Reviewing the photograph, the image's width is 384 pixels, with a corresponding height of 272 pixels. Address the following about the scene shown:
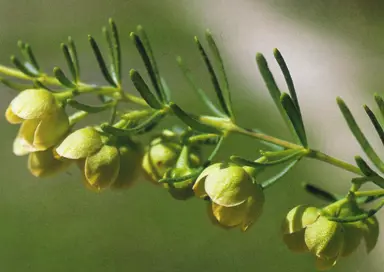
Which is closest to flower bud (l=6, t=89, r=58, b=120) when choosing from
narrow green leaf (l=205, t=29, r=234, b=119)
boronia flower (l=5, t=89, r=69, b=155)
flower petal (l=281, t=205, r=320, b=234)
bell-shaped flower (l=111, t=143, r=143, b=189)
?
boronia flower (l=5, t=89, r=69, b=155)

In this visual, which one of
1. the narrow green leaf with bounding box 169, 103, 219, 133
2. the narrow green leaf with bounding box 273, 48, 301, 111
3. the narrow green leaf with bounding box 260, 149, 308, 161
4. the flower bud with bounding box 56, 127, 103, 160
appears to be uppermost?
the narrow green leaf with bounding box 273, 48, 301, 111

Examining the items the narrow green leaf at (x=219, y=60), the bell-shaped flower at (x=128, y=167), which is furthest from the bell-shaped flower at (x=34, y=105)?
the narrow green leaf at (x=219, y=60)

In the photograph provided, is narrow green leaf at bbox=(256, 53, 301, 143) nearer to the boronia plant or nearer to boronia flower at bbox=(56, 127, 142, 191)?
the boronia plant

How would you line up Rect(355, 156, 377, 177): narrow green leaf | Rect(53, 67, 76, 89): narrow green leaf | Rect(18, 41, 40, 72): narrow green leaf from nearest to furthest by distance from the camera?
1. Rect(355, 156, 377, 177): narrow green leaf
2. Rect(53, 67, 76, 89): narrow green leaf
3. Rect(18, 41, 40, 72): narrow green leaf

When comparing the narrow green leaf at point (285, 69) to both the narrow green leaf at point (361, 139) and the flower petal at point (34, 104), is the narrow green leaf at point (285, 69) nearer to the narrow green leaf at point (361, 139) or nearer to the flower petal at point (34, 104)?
the narrow green leaf at point (361, 139)

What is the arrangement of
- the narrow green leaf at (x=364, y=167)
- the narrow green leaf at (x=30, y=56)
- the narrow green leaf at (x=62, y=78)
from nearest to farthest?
1. the narrow green leaf at (x=364, y=167)
2. the narrow green leaf at (x=62, y=78)
3. the narrow green leaf at (x=30, y=56)

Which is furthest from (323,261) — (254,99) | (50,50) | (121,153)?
(50,50)
